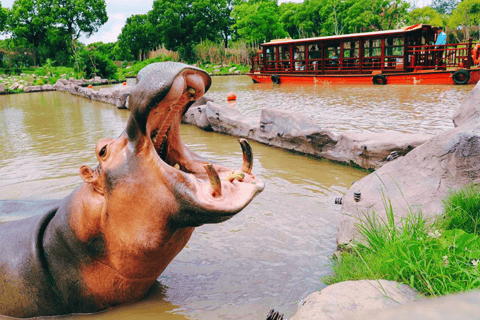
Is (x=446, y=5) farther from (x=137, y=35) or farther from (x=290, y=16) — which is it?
(x=137, y=35)

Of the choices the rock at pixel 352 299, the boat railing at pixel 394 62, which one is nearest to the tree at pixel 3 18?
the boat railing at pixel 394 62

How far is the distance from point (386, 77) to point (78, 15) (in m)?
38.7

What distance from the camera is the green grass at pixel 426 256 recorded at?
5.99 feet

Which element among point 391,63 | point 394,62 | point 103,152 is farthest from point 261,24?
point 103,152

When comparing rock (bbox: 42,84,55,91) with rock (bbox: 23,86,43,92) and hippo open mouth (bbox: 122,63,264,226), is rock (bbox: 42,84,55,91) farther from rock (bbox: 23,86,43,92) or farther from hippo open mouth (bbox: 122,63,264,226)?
hippo open mouth (bbox: 122,63,264,226)

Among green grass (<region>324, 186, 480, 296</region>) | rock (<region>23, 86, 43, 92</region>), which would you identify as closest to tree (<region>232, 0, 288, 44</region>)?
rock (<region>23, 86, 43, 92</region>)

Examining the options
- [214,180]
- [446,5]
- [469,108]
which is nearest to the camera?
[214,180]

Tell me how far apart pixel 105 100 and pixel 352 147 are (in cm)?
1357

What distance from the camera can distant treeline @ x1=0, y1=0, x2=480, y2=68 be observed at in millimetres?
39562

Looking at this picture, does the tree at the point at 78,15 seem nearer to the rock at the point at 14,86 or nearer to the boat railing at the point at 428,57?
the rock at the point at 14,86

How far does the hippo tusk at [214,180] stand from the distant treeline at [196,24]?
118 ft

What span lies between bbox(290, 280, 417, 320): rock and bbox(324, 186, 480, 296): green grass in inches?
3.5

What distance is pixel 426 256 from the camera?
1.97 m

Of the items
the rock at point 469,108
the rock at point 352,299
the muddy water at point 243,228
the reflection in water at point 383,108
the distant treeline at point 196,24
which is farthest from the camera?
the distant treeline at point 196,24
